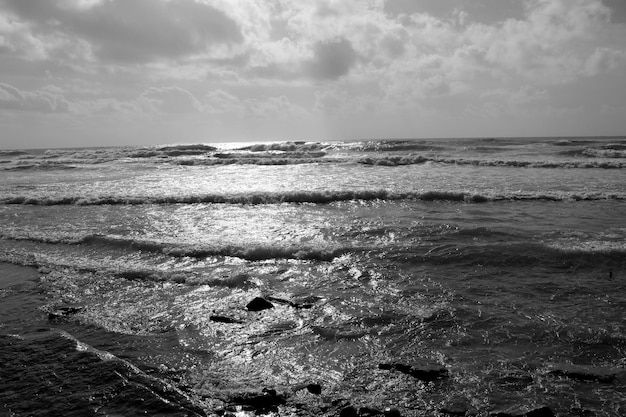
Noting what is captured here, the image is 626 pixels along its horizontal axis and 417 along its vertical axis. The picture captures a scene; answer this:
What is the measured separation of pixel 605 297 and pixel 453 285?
2.24 m

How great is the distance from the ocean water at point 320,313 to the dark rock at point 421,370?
2 centimetres

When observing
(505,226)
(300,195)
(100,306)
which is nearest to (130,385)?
(100,306)

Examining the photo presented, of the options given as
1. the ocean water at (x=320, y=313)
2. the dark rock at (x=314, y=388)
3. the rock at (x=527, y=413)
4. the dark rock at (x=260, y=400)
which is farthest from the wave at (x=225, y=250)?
the rock at (x=527, y=413)

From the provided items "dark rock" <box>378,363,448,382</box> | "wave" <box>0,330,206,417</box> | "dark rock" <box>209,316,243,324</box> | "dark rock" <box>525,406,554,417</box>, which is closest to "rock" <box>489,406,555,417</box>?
"dark rock" <box>525,406,554,417</box>

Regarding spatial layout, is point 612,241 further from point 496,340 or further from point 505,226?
point 496,340

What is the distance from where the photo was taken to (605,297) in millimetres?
6492

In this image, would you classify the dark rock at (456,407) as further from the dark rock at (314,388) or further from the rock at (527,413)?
the dark rock at (314,388)

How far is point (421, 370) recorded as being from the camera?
4512 mm

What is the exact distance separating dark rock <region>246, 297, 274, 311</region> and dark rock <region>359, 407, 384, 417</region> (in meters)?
2.78

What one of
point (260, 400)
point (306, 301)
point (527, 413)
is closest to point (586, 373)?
point (527, 413)

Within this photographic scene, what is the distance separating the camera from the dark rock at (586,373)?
431 centimetres

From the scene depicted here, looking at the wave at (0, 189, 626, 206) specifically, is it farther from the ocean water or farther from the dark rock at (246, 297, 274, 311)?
the dark rock at (246, 297, 274, 311)

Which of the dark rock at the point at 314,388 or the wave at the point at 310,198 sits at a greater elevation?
the wave at the point at 310,198

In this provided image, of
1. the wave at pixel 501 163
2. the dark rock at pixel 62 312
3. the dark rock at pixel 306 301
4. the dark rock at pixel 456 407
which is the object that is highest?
the wave at pixel 501 163
